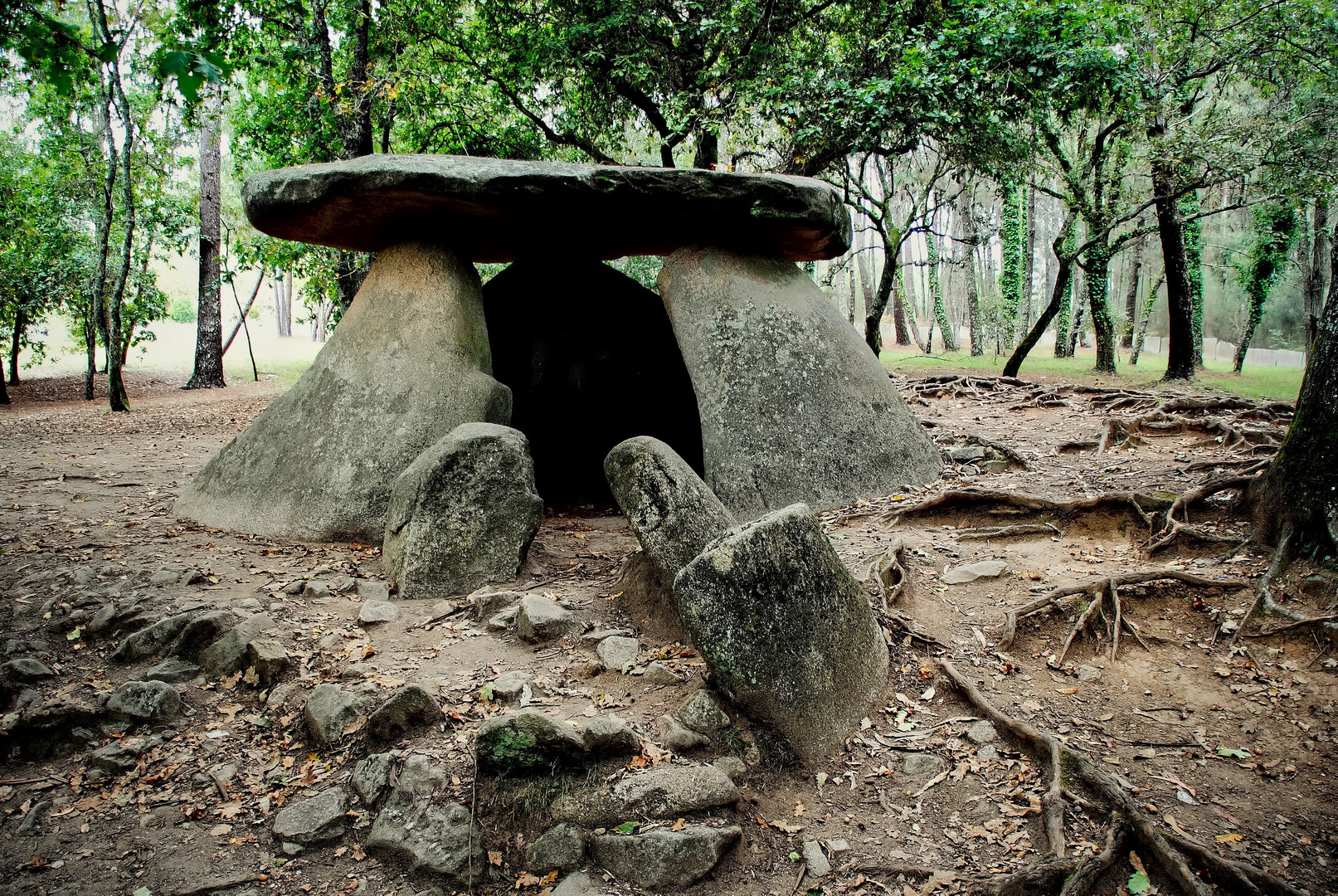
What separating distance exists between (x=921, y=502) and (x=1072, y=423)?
414 centimetres

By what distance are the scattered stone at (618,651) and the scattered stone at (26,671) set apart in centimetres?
250

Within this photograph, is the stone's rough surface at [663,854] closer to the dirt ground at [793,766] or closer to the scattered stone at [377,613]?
the dirt ground at [793,766]

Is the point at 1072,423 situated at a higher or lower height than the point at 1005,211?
lower

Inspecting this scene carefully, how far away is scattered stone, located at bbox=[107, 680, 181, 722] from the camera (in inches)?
134

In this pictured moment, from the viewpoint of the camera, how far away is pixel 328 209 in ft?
20.1

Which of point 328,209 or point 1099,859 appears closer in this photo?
point 1099,859

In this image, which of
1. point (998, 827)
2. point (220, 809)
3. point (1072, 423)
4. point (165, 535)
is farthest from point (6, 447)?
point (1072, 423)

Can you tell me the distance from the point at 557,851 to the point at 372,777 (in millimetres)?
794

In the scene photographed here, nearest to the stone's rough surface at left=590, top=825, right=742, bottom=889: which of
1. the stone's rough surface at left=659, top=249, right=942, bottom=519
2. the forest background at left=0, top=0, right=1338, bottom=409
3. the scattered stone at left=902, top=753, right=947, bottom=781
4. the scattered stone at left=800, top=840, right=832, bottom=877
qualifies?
the scattered stone at left=800, top=840, right=832, bottom=877

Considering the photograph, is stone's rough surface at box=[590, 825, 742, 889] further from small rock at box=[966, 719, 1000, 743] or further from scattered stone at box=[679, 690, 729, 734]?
small rock at box=[966, 719, 1000, 743]

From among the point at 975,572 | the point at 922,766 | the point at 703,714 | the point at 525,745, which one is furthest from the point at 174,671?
the point at 975,572

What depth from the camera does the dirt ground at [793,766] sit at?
2752 mm

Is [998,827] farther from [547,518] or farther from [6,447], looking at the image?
[6,447]

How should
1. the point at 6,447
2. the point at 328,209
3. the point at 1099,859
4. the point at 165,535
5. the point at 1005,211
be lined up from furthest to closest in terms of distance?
the point at 1005,211 < the point at 6,447 < the point at 328,209 < the point at 165,535 < the point at 1099,859
